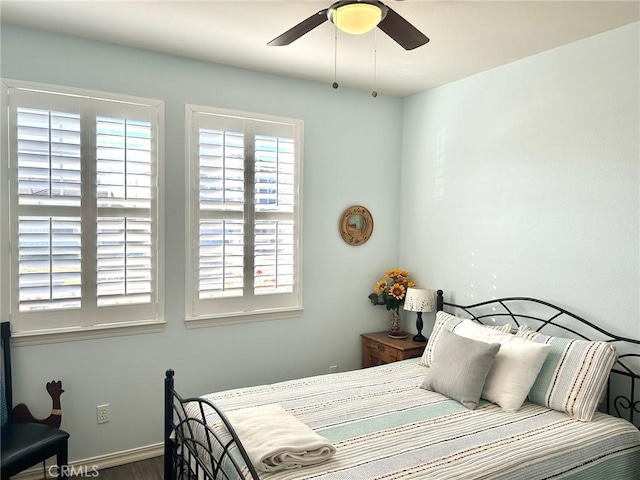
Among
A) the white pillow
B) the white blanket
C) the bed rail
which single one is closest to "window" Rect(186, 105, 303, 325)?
the bed rail

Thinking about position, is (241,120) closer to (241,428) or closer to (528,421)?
(241,428)

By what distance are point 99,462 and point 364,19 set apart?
124 inches

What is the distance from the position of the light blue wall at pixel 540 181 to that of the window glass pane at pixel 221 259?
5.34ft

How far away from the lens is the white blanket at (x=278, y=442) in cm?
195

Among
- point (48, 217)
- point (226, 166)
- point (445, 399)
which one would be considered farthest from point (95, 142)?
point (445, 399)

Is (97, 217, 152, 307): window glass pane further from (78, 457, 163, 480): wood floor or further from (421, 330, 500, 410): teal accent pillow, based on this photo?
(421, 330, 500, 410): teal accent pillow

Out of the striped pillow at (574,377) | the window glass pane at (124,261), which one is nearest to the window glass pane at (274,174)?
the window glass pane at (124,261)

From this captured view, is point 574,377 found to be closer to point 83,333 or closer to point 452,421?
point 452,421

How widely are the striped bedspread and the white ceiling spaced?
7.18 ft

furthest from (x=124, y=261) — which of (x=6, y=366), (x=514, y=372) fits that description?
(x=514, y=372)

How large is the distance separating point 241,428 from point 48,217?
1816 millimetres

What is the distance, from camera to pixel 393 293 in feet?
13.3

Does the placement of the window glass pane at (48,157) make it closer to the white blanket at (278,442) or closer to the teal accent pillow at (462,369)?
the white blanket at (278,442)

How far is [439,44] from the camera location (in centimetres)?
303
